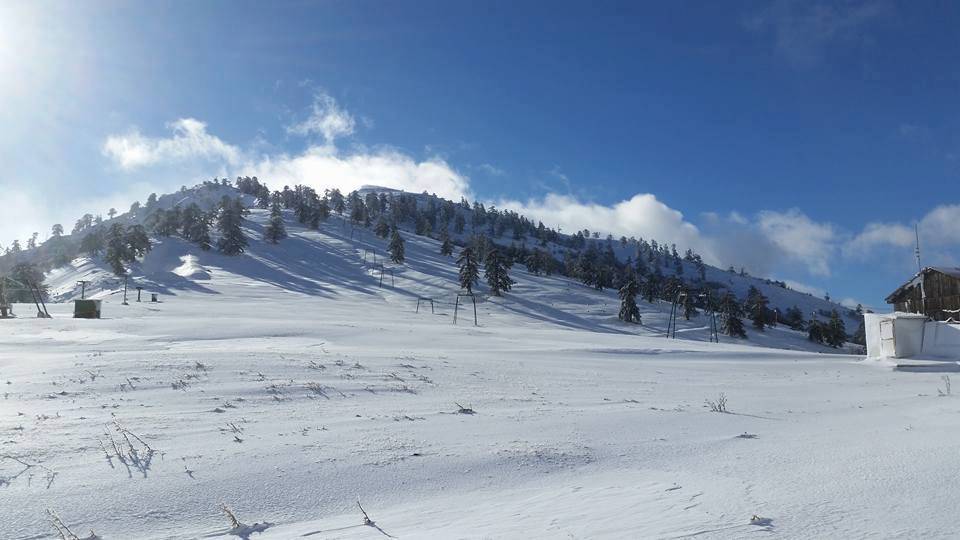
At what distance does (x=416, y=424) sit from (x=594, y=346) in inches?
550

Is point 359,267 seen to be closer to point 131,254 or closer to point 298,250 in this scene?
point 298,250

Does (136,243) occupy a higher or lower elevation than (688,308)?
higher

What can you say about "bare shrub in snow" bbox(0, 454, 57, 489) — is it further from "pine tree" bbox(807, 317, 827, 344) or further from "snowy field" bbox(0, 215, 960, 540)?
"pine tree" bbox(807, 317, 827, 344)

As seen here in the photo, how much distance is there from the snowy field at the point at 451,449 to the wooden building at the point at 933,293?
3148 cm

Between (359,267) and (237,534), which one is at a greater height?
(359,267)

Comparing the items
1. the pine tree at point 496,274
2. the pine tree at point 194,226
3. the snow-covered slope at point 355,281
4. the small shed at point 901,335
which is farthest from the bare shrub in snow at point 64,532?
the pine tree at point 194,226

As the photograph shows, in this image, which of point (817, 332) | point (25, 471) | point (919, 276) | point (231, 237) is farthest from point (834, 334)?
point (231, 237)

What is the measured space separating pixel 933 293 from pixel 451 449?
157ft

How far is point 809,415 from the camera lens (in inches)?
370

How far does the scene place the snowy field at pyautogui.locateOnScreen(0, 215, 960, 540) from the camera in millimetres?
4512

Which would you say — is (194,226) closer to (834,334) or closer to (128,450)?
(834,334)

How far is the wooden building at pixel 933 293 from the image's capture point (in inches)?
1551


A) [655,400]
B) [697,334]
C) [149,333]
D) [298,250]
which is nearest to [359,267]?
[298,250]

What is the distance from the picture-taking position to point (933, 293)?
41.4m
